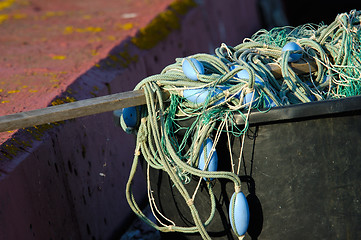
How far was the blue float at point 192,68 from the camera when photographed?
1.96 meters

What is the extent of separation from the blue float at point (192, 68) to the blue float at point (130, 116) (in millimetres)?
258

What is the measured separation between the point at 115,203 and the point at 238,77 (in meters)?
1.25

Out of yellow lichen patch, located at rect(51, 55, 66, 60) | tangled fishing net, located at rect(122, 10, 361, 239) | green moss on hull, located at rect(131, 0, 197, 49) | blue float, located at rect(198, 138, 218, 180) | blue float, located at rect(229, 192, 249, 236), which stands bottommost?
blue float, located at rect(229, 192, 249, 236)

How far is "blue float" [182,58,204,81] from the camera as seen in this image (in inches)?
77.0

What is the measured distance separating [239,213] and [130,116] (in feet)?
1.87

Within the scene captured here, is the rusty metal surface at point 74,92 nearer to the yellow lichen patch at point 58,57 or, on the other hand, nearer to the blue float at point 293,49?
the yellow lichen patch at point 58,57

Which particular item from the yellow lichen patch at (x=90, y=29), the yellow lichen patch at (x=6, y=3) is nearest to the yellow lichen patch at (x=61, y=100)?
the yellow lichen patch at (x=90, y=29)

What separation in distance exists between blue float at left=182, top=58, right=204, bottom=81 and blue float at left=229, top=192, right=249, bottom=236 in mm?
461

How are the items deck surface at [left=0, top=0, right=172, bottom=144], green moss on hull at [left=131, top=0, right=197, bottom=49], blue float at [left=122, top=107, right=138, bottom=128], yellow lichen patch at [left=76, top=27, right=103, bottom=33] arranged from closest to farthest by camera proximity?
blue float at [left=122, top=107, right=138, bottom=128]
deck surface at [left=0, top=0, right=172, bottom=144]
green moss on hull at [left=131, top=0, right=197, bottom=49]
yellow lichen patch at [left=76, top=27, right=103, bottom=33]

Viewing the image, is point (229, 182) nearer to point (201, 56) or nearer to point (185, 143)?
point (185, 143)

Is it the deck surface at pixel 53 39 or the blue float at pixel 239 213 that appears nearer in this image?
the blue float at pixel 239 213

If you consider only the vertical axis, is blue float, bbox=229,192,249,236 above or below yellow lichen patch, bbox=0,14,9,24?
below

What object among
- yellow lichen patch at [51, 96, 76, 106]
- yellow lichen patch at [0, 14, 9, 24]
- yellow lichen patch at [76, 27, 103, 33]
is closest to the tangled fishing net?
yellow lichen patch at [51, 96, 76, 106]

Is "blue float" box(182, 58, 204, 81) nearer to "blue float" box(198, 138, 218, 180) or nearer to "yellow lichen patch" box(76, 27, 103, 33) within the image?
"blue float" box(198, 138, 218, 180)
